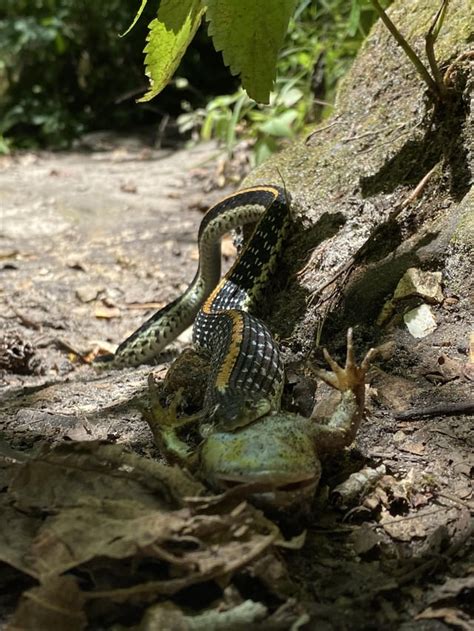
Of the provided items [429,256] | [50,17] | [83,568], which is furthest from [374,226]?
[50,17]

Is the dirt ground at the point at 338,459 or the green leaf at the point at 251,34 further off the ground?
the green leaf at the point at 251,34

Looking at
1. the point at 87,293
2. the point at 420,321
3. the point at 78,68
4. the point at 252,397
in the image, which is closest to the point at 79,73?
the point at 78,68

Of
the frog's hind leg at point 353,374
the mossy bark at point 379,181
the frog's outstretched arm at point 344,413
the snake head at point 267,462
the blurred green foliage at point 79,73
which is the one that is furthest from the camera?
the blurred green foliage at point 79,73

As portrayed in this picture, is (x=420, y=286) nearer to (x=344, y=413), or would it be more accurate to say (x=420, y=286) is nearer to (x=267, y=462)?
(x=344, y=413)

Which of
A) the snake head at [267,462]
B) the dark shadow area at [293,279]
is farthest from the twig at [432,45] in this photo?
the snake head at [267,462]

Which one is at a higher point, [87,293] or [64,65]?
[64,65]

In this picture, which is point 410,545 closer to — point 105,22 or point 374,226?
point 374,226

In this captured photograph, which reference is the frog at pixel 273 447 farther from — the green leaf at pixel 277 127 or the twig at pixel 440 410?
the green leaf at pixel 277 127
